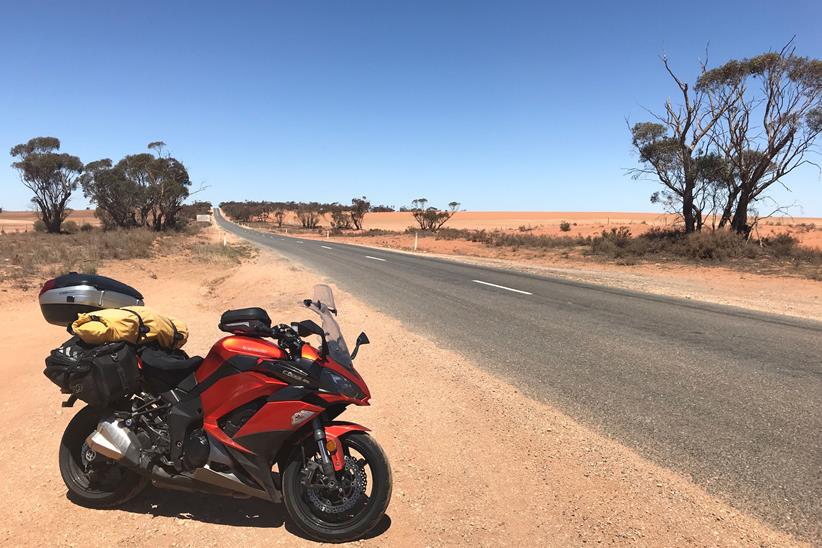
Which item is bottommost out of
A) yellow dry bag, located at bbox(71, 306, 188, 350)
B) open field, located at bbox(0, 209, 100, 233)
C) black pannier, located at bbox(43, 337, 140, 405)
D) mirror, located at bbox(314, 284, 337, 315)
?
open field, located at bbox(0, 209, 100, 233)

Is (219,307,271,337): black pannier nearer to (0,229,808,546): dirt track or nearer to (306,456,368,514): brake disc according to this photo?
(306,456,368,514): brake disc

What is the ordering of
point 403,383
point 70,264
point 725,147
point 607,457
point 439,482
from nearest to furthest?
point 439,482
point 607,457
point 403,383
point 70,264
point 725,147

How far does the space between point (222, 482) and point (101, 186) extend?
5561cm

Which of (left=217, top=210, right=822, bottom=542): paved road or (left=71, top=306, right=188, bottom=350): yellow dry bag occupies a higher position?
(left=71, top=306, right=188, bottom=350): yellow dry bag

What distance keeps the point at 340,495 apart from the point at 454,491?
973 millimetres

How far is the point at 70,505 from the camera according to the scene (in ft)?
10.7

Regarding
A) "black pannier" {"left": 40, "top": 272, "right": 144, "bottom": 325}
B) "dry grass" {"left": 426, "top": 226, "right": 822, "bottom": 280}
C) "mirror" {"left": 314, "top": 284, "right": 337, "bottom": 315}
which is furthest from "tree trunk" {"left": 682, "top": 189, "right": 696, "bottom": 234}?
"black pannier" {"left": 40, "top": 272, "right": 144, "bottom": 325}

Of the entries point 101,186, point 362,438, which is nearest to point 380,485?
point 362,438

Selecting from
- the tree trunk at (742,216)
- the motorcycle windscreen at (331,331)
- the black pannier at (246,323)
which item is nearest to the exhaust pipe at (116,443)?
the black pannier at (246,323)

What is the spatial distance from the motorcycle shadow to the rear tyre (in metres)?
0.13

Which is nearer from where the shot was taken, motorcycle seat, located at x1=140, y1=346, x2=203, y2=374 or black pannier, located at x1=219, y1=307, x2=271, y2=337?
black pannier, located at x1=219, y1=307, x2=271, y2=337

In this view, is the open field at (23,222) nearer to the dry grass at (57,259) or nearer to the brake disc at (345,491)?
the dry grass at (57,259)

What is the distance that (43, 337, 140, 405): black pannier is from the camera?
2.95 m

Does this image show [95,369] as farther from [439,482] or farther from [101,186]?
[101,186]
